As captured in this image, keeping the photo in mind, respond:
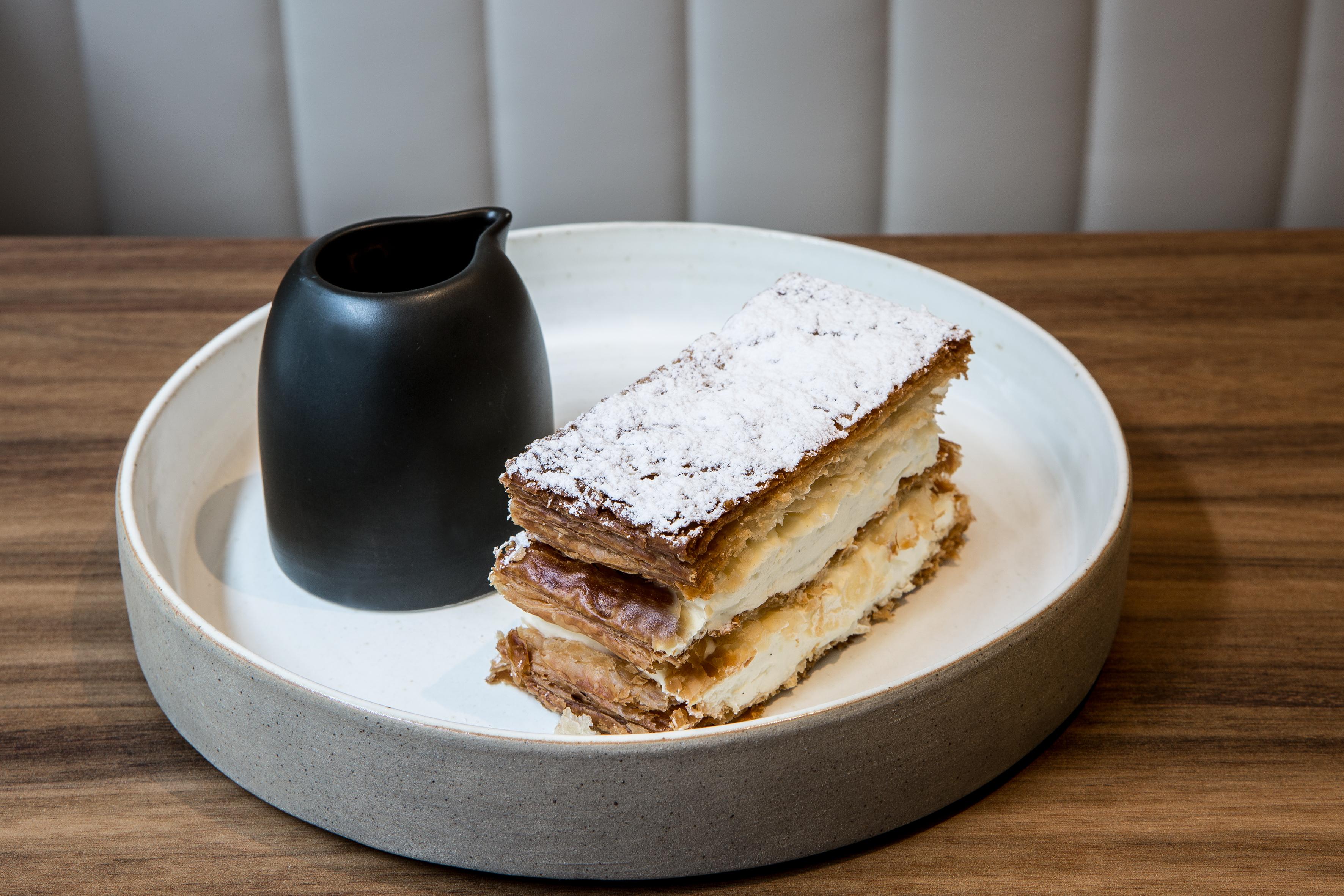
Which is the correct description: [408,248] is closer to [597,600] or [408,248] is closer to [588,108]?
[597,600]

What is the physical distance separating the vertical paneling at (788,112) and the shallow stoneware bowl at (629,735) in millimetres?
555

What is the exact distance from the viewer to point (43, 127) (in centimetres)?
180

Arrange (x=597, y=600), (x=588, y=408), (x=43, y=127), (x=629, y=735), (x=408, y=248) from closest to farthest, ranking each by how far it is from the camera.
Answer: (x=629, y=735), (x=597, y=600), (x=408, y=248), (x=588, y=408), (x=43, y=127)


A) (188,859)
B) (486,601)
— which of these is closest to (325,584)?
(486,601)

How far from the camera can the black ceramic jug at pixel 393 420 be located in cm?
87

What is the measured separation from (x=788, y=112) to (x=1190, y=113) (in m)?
0.64

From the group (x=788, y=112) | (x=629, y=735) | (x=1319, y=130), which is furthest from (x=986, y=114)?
(x=629, y=735)

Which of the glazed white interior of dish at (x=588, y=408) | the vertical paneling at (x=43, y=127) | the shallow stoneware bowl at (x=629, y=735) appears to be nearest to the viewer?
the shallow stoneware bowl at (x=629, y=735)

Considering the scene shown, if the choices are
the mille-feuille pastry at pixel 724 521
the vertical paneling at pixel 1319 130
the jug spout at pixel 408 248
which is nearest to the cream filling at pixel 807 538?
the mille-feuille pastry at pixel 724 521

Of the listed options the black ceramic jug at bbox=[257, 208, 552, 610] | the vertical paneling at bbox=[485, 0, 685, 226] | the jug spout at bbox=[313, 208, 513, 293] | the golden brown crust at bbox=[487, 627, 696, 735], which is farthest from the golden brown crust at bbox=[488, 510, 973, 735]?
the vertical paneling at bbox=[485, 0, 685, 226]

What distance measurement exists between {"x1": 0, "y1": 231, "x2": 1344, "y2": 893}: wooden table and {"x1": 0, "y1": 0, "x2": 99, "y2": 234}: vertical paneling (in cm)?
35

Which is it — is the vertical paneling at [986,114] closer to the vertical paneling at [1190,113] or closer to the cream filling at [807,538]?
the vertical paneling at [1190,113]

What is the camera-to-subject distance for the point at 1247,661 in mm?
898

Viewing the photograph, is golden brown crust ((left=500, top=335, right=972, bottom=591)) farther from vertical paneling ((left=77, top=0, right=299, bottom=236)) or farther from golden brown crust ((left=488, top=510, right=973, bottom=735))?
vertical paneling ((left=77, top=0, right=299, bottom=236))
